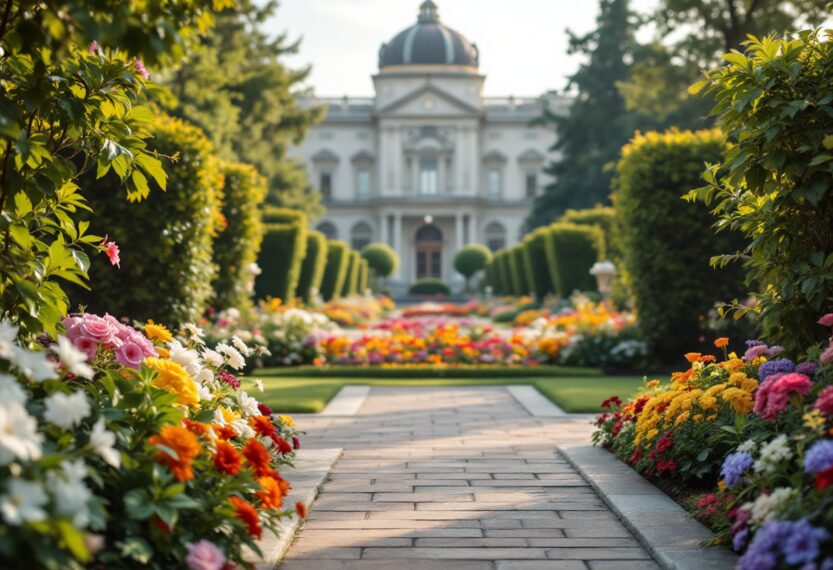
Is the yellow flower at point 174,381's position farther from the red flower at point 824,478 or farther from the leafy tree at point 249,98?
the leafy tree at point 249,98

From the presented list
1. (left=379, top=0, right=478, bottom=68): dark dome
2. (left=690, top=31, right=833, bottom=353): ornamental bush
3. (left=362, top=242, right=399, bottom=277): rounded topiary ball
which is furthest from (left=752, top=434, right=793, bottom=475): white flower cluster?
(left=379, top=0, right=478, bottom=68): dark dome

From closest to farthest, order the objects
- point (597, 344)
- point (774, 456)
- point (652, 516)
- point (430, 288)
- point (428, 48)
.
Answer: point (774, 456) → point (652, 516) → point (597, 344) → point (430, 288) → point (428, 48)

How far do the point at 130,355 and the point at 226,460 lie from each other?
938 millimetres

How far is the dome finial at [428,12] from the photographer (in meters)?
68.2

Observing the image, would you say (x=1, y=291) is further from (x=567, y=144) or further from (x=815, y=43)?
(x=567, y=144)

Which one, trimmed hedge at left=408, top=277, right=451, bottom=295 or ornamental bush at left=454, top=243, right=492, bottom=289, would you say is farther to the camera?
trimmed hedge at left=408, top=277, right=451, bottom=295

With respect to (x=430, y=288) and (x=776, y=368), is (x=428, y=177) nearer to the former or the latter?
(x=430, y=288)

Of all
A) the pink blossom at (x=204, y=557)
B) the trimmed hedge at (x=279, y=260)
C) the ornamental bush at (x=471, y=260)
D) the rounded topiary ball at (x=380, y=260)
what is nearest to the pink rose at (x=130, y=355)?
the pink blossom at (x=204, y=557)

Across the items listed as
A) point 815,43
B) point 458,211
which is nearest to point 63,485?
point 815,43

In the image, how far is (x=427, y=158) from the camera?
6341 centimetres

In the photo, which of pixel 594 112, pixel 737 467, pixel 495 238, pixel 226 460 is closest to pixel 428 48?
pixel 495 238

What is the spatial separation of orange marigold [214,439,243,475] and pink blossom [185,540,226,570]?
16.1 inches

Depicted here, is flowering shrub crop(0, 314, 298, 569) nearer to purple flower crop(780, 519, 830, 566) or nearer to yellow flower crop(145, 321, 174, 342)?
yellow flower crop(145, 321, 174, 342)

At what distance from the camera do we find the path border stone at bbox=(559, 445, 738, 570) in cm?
335
